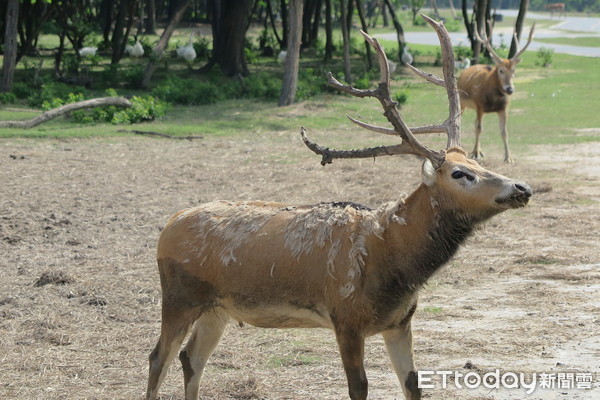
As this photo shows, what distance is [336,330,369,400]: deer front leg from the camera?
5.57 metres

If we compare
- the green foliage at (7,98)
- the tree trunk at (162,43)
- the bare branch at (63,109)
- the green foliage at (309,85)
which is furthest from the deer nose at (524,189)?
the tree trunk at (162,43)

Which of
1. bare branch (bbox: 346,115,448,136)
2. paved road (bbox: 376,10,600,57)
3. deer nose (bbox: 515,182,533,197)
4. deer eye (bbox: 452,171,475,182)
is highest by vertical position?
bare branch (bbox: 346,115,448,136)

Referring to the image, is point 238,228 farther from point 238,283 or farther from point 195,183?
point 195,183

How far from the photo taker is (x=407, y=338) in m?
5.88

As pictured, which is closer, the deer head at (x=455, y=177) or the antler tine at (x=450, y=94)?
the deer head at (x=455, y=177)

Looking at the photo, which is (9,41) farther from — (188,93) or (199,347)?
(199,347)

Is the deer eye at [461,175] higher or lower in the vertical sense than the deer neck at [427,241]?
higher

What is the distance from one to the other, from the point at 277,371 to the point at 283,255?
4.49 feet

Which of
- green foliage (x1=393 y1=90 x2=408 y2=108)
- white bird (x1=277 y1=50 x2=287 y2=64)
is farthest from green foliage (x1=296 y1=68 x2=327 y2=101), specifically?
white bird (x1=277 y1=50 x2=287 y2=64)

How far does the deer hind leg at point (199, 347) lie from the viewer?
20.5ft

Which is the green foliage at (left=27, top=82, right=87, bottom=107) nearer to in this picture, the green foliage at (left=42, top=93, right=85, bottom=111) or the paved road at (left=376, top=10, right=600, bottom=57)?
the green foliage at (left=42, top=93, right=85, bottom=111)

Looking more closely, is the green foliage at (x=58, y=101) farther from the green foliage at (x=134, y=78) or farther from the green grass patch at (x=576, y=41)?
the green grass patch at (x=576, y=41)

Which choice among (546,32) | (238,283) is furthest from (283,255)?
(546,32)

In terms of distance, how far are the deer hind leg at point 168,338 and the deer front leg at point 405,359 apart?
131 cm
